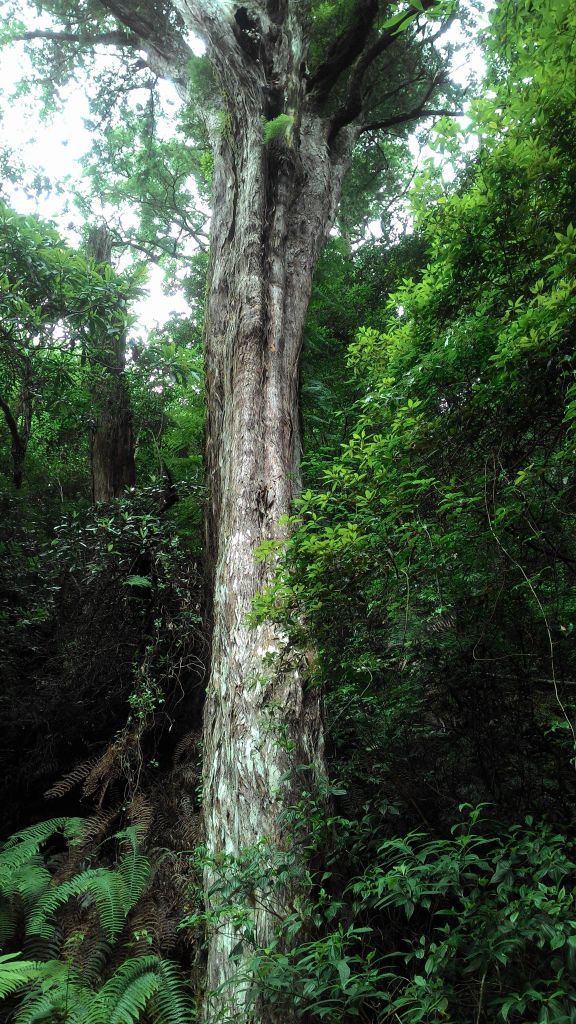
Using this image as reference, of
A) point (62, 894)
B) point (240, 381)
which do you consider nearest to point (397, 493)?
point (240, 381)

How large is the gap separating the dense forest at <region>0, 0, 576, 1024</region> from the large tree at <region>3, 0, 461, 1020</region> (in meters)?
0.03

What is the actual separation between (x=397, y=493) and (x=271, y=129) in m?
4.71

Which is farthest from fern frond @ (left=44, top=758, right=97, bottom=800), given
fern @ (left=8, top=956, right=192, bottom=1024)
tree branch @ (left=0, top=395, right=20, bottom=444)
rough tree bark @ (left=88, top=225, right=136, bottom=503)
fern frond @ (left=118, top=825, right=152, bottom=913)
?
tree branch @ (left=0, top=395, right=20, bottom=444)

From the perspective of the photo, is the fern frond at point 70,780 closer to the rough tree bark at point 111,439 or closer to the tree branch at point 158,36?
the rough tree bark at point 111,439

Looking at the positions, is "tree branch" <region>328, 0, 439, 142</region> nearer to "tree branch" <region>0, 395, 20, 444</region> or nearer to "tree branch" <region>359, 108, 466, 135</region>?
"tree branch" <region>359, 108, 466, 135</region>

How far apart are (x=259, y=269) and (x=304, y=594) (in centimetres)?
369

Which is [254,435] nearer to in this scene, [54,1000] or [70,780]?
[70,780]

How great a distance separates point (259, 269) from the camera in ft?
17.1

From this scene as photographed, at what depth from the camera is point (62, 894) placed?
3.21 metres

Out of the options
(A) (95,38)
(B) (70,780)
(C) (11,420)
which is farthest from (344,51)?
(B) (70,780)

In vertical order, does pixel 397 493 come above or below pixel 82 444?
below

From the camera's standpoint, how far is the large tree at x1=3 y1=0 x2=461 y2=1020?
295cm

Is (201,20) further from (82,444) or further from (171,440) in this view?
(82,444)

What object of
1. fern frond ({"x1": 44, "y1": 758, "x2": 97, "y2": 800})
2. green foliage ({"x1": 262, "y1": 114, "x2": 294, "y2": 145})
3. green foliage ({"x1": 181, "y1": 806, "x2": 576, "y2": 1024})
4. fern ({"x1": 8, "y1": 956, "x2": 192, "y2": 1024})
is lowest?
fern ({"x1": 8, "y1": 956, "x2": 192, "y2": 1024})
